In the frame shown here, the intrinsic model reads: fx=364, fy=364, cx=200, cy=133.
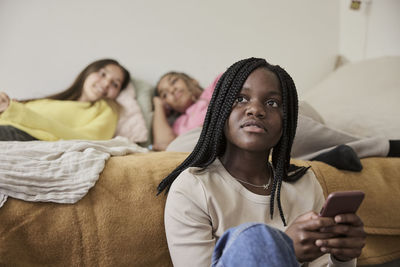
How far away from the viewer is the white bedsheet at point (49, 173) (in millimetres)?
Answer: 746

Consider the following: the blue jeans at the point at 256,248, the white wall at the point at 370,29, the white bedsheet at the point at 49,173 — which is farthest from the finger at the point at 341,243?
the white wall at the point at 370,29

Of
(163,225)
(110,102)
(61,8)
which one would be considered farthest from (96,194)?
(61,8)

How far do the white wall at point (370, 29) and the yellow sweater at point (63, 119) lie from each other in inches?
57.3

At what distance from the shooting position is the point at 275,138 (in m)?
0.79

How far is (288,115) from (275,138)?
2.8 inches

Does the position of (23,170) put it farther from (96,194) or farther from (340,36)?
(340,36)

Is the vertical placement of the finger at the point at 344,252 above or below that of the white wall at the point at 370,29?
below

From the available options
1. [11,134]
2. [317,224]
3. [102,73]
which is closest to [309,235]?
[317,224]

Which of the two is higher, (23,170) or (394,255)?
(23,170)

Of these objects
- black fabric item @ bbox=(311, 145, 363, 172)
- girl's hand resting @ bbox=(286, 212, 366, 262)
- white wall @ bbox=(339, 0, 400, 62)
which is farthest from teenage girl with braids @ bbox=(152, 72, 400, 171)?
white wall @ bbox=(339, 0, 400, 62)

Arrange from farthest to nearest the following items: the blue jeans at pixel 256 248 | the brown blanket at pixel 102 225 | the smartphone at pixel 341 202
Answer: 1. the brown blanket at pixel 102 225
2. the smartphone at pixel 341 202
3. the blue jeans at pixel 256 248

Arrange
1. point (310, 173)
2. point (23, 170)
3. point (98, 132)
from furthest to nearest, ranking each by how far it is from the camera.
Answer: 1. point (98, 132)
2. point (310, 173)
3. point (23, 170)

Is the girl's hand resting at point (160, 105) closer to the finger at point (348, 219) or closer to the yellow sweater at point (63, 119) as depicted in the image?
the yellow sweater at point (63, 119)

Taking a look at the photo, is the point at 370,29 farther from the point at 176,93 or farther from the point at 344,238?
the point at 344,238
